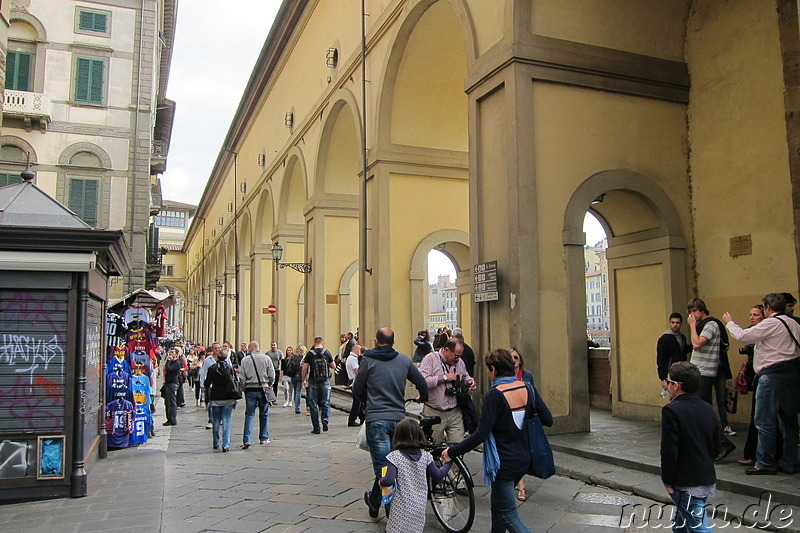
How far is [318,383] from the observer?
10953mm

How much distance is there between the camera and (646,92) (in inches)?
362

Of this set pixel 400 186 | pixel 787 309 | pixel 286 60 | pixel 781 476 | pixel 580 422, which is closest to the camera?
pixel 781 476

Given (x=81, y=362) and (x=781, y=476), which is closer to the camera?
(x=781, y=476)

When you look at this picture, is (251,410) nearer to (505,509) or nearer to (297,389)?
(297,389)

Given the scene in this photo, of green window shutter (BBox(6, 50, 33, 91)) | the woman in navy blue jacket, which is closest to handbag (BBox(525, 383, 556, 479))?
the woman in navy blue jacket

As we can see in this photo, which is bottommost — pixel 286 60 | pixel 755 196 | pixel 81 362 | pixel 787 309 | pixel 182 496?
pixel 182 496

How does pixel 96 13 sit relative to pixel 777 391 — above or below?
above

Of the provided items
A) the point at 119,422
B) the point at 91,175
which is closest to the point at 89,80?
the point at 91,175

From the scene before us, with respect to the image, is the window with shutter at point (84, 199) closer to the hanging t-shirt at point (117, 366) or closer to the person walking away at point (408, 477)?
the hanging t-shirt at point (117, 366)

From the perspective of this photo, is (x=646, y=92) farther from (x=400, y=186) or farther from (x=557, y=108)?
(x=400, y=186)

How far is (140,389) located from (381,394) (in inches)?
228

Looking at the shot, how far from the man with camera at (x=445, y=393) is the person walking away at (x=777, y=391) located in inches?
95.6

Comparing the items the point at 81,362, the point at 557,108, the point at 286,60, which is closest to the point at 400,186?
the point at 557,108

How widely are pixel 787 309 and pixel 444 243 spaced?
27.7 ft
